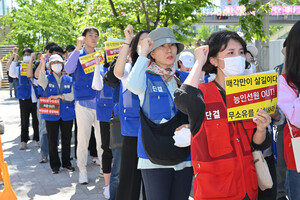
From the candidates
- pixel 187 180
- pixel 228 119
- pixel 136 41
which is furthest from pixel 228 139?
pixel 136 41

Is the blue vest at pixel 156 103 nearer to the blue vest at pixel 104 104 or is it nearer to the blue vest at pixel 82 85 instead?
the blue vest at pixel 104 104

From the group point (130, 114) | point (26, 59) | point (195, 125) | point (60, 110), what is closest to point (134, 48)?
point (130, 114)

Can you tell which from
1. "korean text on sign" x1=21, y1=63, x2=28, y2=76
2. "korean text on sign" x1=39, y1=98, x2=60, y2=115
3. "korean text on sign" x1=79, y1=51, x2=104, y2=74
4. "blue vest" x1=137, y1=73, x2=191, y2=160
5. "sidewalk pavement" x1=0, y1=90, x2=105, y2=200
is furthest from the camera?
"korean text on sign" x1=21, y1=63, x2=28, y2=76

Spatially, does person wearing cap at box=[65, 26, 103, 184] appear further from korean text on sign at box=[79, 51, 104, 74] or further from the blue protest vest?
the blue protest vest

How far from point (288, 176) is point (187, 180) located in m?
0.87

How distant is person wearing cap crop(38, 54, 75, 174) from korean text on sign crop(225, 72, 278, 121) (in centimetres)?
552

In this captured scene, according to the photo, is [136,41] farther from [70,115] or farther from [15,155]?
[15,155]

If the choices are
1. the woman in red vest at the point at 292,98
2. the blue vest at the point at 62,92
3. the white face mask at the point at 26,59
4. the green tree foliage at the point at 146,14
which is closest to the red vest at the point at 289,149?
the woman in red vest at the point at 292,98

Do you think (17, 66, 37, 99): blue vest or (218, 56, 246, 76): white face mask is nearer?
(218, 56, 246, 76): white face mask

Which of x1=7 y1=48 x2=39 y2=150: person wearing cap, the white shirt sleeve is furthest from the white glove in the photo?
x1=7 y1=48 x2=39 y2=150: person wearing cap

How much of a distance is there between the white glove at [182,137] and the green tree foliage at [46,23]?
1330cm

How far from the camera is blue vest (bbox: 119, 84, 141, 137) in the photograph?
Answer: 4.52m

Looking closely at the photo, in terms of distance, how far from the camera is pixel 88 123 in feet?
23.4

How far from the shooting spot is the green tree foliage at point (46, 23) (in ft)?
56.2
